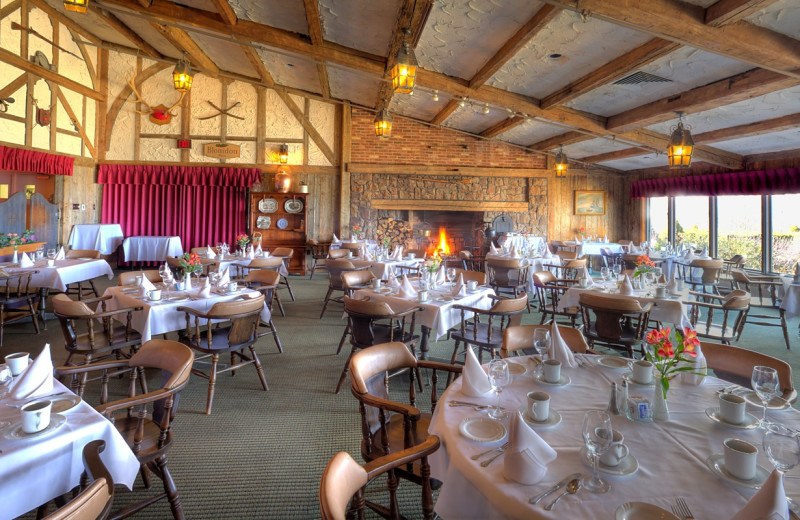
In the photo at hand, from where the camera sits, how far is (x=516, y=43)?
4762 millimetres

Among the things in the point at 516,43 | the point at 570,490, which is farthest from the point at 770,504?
the point at 516,43

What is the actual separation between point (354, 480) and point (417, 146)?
990 centimetres

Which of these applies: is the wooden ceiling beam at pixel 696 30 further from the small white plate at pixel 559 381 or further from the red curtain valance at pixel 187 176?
the red curtain valance at pixel 187 176

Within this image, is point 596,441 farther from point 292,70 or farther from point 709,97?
point 292,70

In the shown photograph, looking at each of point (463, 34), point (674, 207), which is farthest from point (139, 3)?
point (674, 207)

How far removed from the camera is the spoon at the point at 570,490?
44.4 inches

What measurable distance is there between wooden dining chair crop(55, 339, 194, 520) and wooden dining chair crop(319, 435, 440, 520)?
1.06 meters

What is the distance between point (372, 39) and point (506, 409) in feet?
19.4

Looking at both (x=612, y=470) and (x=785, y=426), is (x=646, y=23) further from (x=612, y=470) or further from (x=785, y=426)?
(x=612, y=470)

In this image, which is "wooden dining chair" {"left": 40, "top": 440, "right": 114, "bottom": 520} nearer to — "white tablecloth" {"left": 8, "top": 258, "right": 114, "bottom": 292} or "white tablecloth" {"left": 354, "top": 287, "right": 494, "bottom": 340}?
"white tablecloth" {"left": 354, "top": 287, "right": 494, "bottom": 340}

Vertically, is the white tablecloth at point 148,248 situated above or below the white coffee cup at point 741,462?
above

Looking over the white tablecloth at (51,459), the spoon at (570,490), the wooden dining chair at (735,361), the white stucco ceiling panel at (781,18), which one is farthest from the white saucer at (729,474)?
the white stucco ceiling panel at (781,18)

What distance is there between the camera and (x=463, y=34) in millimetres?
5047

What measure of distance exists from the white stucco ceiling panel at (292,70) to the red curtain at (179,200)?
2.35m
